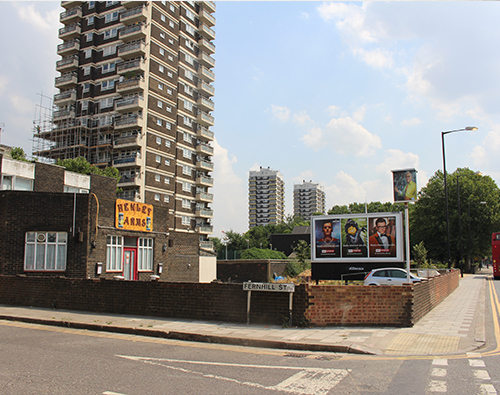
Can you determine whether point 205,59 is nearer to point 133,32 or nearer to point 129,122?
point 133,32

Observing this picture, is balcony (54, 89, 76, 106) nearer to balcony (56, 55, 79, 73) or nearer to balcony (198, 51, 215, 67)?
balcony (56, 55, 79, 73)

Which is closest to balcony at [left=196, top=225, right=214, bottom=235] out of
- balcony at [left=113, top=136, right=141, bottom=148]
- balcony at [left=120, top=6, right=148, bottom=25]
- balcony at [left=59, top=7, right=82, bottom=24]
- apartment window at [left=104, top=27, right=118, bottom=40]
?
balcony at [left=113, top=136, right=141, bottom=148]

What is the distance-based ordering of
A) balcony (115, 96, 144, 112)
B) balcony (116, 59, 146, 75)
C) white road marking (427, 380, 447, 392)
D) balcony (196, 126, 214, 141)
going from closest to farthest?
1. white road marking (427, 380, 447, 392)
2. balcony (115, 96, 144, 112)
3. balcony (116, 59, 146, 75)
4. balcony (196, 126, 214, 141)

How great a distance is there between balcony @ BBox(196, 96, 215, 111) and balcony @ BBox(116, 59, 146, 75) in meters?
13.9

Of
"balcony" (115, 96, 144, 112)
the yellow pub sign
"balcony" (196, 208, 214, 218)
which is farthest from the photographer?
"balcony" (196, 208, 214, 218)

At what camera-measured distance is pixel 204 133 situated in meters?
72.4

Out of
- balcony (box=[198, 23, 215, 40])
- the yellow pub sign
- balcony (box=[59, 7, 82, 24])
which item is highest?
balcony (box=[198, 23, 215, 40])

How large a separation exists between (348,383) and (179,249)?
27.3 m

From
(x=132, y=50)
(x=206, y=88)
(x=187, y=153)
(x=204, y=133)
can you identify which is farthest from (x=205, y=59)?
(x=187, y=153)

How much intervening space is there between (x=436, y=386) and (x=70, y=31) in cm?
7500

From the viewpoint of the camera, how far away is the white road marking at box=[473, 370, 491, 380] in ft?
20.9

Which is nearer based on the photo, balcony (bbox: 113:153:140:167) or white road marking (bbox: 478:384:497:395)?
white road marking (bbox: 478:384:497:395)

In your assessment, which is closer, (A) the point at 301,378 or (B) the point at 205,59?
(A) the point at 301,378

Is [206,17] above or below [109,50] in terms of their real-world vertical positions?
above
